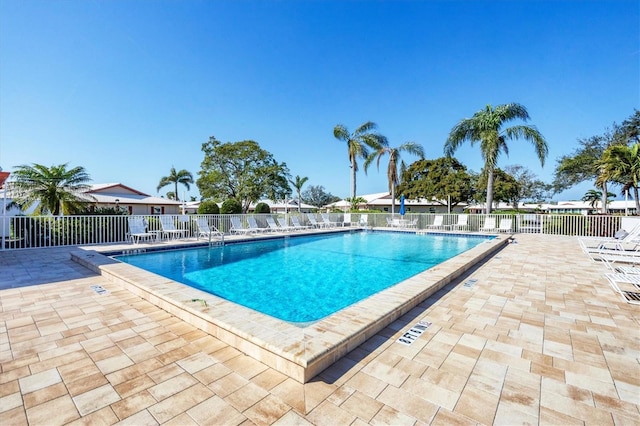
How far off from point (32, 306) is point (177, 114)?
14.8 m

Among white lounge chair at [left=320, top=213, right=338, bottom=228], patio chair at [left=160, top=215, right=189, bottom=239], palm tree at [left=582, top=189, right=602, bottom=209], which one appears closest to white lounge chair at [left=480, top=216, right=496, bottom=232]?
white lounge chair at [left=320, top=213, right=338, bottom=228]

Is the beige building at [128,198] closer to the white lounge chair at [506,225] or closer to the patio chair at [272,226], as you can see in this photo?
the patio chair at [272,226]

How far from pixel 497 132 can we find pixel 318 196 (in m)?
52.1

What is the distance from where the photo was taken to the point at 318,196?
67.2 m

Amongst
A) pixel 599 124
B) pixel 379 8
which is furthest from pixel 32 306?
pixel 599 124

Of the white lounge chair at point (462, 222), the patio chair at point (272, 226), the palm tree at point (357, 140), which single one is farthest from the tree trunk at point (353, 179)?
the patio chair at point (272, 226)

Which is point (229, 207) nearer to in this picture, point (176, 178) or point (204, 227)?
point (204, 227)

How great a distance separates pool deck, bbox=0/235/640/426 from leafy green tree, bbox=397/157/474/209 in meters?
23.1

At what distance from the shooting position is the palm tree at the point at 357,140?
21156mm

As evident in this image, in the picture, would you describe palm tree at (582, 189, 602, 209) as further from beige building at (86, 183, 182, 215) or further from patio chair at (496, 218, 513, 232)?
beige building at (86, 183, 182, 215)

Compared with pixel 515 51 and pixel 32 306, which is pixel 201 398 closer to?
pixel 32 306

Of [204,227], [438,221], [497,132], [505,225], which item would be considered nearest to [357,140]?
[438,221]

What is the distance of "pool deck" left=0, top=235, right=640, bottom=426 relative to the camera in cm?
180

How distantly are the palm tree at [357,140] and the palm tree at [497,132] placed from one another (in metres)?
6.41
